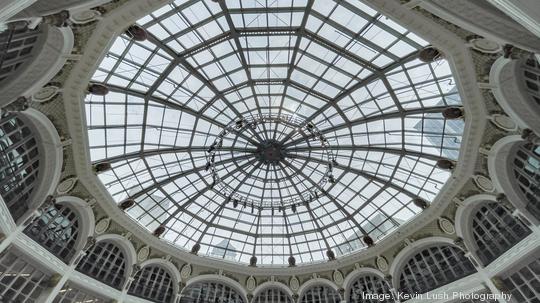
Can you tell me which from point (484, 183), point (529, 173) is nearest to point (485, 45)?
point (529, 173)

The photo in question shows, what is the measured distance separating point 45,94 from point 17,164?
5.20m

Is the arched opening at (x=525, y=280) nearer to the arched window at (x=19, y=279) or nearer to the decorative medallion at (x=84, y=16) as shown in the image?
the decorative medallion at (x=84, y=16)

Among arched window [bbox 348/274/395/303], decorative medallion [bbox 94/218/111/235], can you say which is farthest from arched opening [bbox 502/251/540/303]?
decorative medallion [bbox 94/218/111/235]

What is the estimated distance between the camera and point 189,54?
1941 centimetres

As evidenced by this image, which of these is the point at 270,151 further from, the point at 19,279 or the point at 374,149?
the point at 19,279

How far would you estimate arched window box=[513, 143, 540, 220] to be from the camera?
18719 millimetres

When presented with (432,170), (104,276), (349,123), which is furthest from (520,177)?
(104,276)

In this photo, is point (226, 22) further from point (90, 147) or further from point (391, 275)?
point (391, 275)

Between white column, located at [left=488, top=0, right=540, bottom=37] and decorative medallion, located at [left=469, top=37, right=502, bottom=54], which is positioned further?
decorative medallion, located at [left=469, top=37, right=502, bottom=54]

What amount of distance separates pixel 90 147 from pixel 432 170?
25351mm

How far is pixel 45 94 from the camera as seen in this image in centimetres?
1680

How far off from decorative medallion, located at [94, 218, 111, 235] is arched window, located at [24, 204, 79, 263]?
1382mm

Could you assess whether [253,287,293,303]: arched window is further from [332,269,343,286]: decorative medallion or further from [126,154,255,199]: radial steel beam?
[126,154,255,199]: radial steel beam

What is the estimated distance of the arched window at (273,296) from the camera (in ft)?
100
